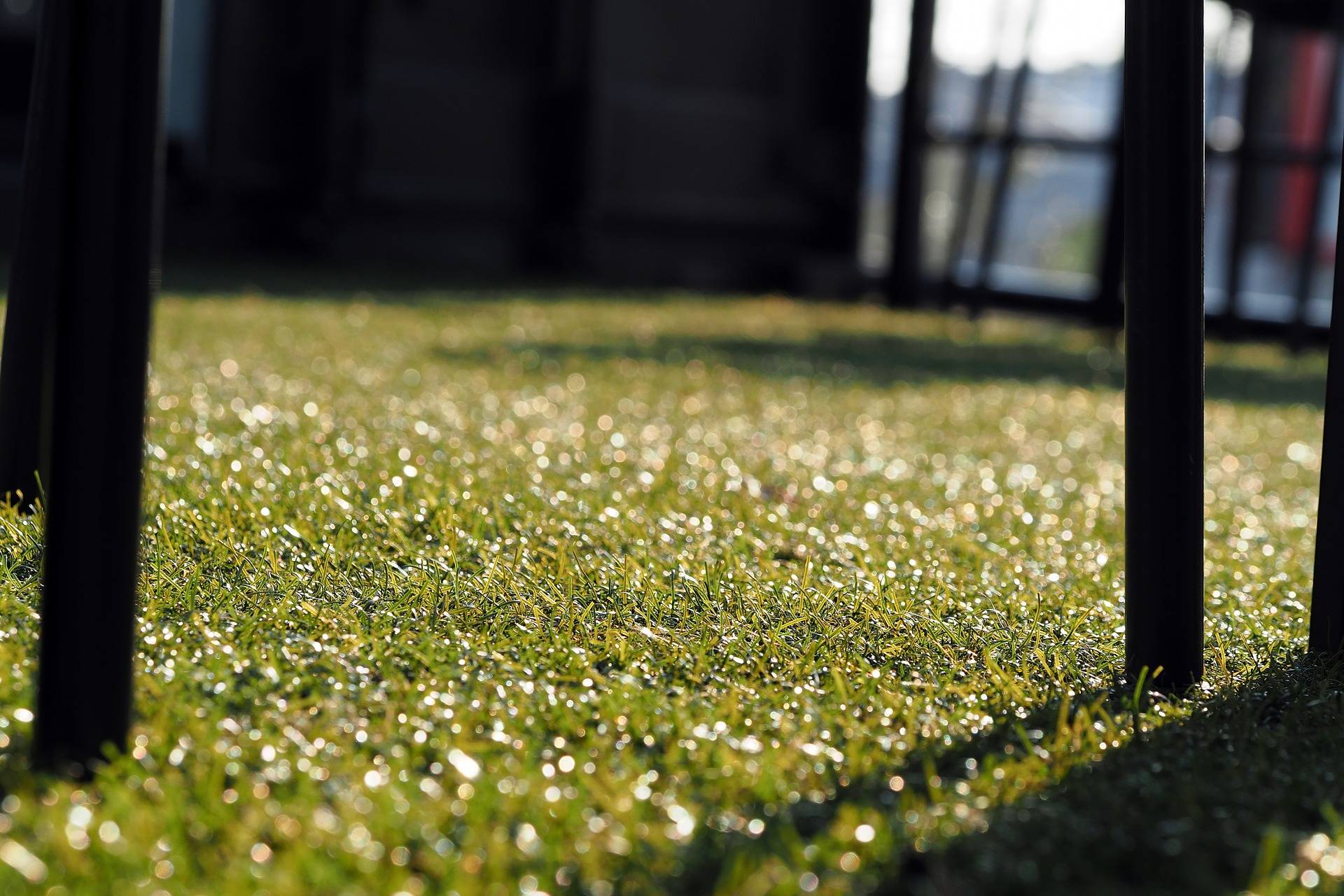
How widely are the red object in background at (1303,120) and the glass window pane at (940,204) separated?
9.33ft

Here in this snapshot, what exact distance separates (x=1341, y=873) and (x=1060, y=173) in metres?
11.3

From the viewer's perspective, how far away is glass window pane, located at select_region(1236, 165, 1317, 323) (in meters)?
10.5

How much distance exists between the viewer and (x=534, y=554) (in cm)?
230

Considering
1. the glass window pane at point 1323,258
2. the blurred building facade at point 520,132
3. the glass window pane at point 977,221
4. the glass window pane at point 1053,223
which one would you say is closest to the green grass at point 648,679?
the glass window pane at point 1323,258

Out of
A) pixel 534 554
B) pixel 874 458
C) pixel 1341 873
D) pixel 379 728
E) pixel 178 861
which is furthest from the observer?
pixel 874 458

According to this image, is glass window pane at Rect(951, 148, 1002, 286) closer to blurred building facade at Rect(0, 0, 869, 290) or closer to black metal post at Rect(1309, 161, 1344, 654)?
blurred building facade at Rect(0, 0, 869, 290)

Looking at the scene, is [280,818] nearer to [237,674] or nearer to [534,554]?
[237,674]

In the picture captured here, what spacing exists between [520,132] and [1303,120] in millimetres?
6734

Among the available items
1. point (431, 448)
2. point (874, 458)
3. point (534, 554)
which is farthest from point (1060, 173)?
point (534, 554)

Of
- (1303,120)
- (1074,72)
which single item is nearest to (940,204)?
(1074,72)

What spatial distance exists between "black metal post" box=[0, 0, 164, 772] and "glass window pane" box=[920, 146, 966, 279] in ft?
38.4

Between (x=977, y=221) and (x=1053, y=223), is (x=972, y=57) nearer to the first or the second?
(x=977, y=221)

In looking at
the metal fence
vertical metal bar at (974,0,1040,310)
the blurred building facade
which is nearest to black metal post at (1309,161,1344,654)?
the metal fence

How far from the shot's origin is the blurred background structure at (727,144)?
420 inches
